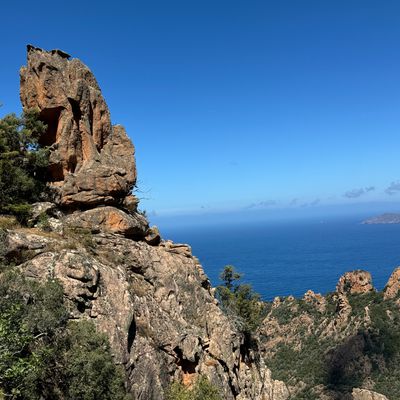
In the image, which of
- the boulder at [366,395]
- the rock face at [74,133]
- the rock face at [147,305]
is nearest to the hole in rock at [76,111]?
the rock face at [74,133]

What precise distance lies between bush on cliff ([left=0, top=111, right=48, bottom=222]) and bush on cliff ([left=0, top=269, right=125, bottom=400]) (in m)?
8.23

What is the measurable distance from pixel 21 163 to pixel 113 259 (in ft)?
28.4

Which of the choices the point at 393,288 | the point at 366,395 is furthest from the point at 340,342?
the point at 366,395

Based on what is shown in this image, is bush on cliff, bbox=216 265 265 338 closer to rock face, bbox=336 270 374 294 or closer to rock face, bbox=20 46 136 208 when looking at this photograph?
rock face, bbox=20 46 136 208

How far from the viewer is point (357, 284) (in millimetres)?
85250

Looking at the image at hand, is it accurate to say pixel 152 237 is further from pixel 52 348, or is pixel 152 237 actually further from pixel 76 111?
pixel 52 348

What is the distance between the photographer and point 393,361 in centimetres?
6481

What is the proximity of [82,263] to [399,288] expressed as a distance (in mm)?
77090

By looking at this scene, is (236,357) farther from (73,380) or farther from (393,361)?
(393,361)

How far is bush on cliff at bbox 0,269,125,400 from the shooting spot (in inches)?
494

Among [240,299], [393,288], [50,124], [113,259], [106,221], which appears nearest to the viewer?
[113,259]

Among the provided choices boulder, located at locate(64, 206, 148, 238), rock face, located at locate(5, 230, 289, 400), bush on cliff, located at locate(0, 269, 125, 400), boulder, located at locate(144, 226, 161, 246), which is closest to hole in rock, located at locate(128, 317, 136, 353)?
rock face, located at locate(5, 230, 289, 400)

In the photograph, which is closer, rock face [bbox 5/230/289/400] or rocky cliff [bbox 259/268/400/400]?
rock face [bbox 5/230/289/400]

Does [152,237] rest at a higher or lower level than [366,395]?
higher
